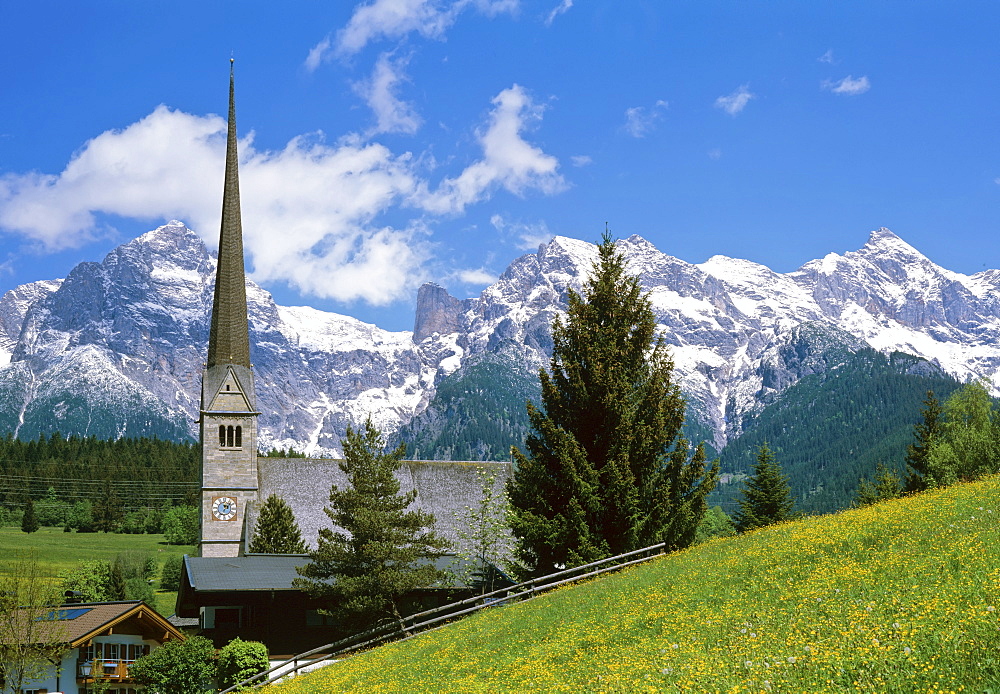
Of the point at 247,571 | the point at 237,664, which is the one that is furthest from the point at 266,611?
the point at 237,664

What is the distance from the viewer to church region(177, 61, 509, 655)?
163 ft

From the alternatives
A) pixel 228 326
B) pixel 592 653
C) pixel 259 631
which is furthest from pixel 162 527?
pixel 592 653

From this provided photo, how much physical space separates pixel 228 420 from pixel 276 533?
10.1 m

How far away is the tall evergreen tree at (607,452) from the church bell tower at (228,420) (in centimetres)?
2981

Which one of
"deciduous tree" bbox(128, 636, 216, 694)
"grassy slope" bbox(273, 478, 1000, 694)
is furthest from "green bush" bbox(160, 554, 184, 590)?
"grassy slope" bbox(273, 478, 1000, 694)

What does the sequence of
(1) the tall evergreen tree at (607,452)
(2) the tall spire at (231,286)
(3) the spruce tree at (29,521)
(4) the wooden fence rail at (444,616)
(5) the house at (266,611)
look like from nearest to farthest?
1. (4) the wooden fence rail at (444,616)
2. (1) the tall evergreen tree at (607,452)
3. (5) the house at (266,611)
4. (2) the tall spire at (231,286)
5. (3) the spruce tree at (29,521)

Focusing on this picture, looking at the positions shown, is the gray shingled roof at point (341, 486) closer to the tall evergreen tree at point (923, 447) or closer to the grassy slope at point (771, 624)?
the grassy slope at point (771, 624)

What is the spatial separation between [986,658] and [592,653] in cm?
980

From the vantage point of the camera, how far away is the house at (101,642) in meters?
43.0

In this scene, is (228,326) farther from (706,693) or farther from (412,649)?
(706,693)

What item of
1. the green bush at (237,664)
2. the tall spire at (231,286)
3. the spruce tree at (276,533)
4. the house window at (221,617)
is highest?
the tall spire at (231,286)

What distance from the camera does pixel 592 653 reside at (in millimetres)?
21938

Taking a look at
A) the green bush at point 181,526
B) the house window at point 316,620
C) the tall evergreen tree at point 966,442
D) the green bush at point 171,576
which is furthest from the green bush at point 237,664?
the green bush at point 181,526

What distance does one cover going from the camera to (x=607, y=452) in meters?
36.0
